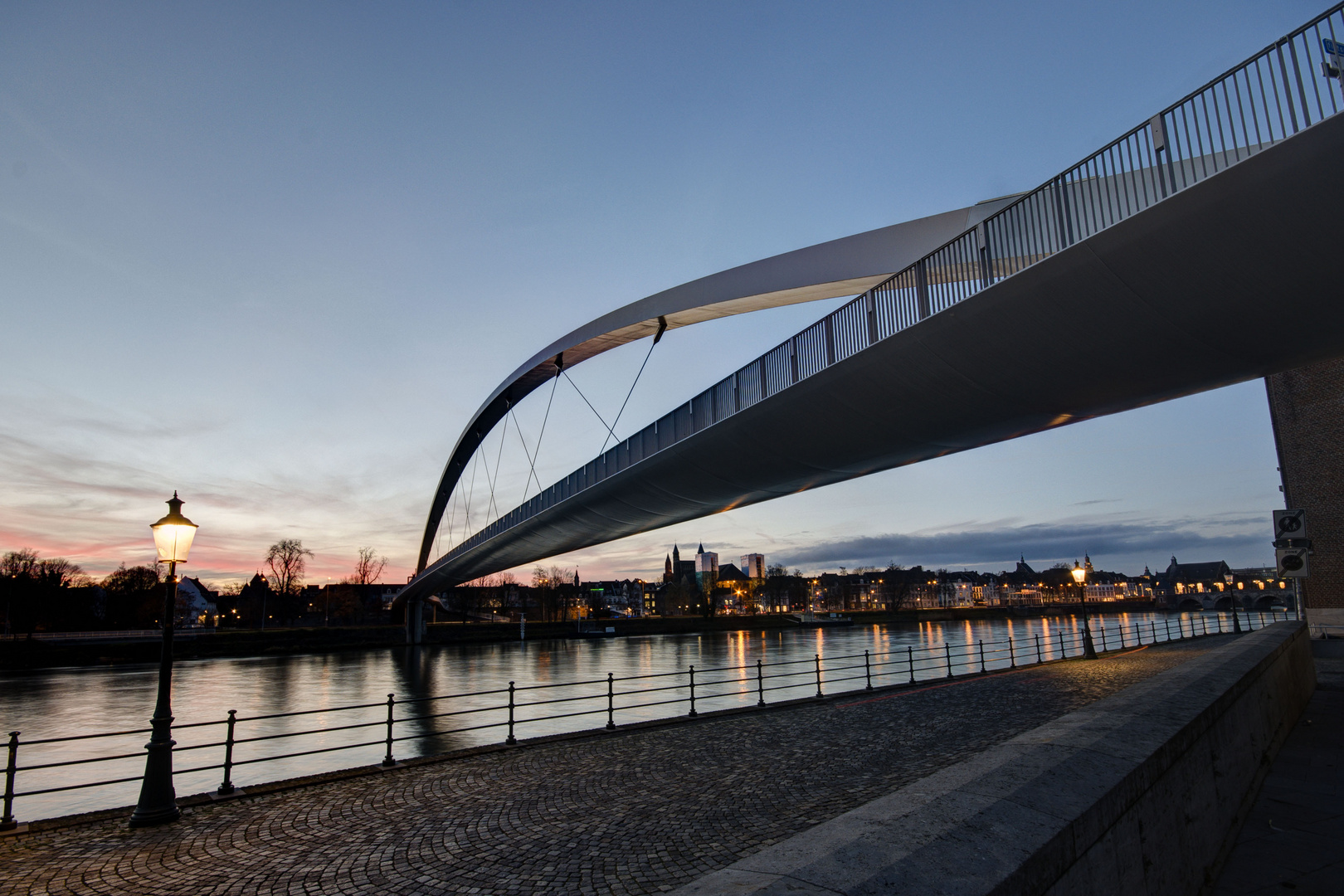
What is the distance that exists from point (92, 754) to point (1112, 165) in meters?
26.5

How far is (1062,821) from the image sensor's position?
2824 mm

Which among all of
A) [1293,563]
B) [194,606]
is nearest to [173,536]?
[1293,563]

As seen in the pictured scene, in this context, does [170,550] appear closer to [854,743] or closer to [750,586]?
[854,743]

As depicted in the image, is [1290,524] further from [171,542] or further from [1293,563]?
[171,542]

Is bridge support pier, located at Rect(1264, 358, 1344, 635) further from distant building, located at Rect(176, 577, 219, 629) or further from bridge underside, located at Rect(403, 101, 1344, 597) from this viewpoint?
distant building, located at Rect(176, 577, 219, 629)

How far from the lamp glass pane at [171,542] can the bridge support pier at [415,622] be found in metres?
65.3

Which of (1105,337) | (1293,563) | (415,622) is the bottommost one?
(415,622)

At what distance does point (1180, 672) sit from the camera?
7.21 meters

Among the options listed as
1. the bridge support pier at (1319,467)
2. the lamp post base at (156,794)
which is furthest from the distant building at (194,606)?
the bridge support pier at (1319,467)

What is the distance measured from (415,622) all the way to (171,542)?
218 feet

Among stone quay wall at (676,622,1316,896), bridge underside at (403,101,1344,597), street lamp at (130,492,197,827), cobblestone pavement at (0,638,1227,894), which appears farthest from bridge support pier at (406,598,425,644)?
stone quay wall at (676,622,1316,896)

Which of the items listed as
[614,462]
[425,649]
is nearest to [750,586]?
[425,649]

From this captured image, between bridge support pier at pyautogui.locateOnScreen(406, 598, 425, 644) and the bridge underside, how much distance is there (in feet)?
188

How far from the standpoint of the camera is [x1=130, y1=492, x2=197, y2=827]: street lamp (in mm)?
7398
